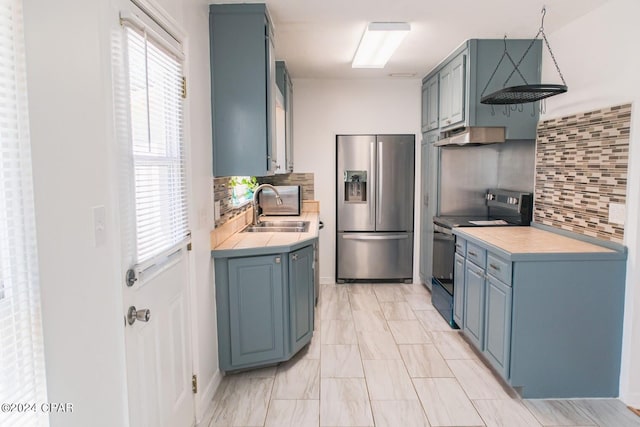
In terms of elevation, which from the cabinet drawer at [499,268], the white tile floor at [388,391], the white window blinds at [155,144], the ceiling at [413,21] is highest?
the ceiling at [413,21]

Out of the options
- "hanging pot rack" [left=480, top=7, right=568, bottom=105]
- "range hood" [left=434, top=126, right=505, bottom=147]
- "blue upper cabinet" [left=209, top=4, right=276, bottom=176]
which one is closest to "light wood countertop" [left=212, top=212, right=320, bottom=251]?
"blue upper cabinet" [left=209, top=4, right=276, bottom=176]

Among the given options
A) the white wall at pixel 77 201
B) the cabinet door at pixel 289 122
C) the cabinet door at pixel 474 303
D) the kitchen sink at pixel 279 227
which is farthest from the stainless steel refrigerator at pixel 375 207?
the white wall at pixel 77 201

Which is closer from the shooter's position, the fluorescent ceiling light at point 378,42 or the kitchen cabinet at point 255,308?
the kitchen cabinet at point 255,308

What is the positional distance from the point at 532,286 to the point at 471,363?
2.80ft

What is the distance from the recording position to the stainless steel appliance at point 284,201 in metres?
4.75

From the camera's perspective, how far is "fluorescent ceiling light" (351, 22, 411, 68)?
10.4 feet

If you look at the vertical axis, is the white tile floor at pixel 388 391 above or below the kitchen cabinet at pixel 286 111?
below

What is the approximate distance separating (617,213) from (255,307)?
2.33 meters

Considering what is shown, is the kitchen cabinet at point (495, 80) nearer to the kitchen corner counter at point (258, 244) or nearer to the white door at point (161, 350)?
the kitchen corner counter at point (258, 244)

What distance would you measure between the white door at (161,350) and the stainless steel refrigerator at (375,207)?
3.14m

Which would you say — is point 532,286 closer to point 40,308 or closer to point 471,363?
point 471,363

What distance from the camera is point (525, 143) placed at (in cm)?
378

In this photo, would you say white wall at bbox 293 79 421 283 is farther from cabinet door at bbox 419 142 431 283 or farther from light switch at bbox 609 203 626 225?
light switch at bbox 609 203 626 225

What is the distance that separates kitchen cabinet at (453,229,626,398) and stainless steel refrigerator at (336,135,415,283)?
253 cm
